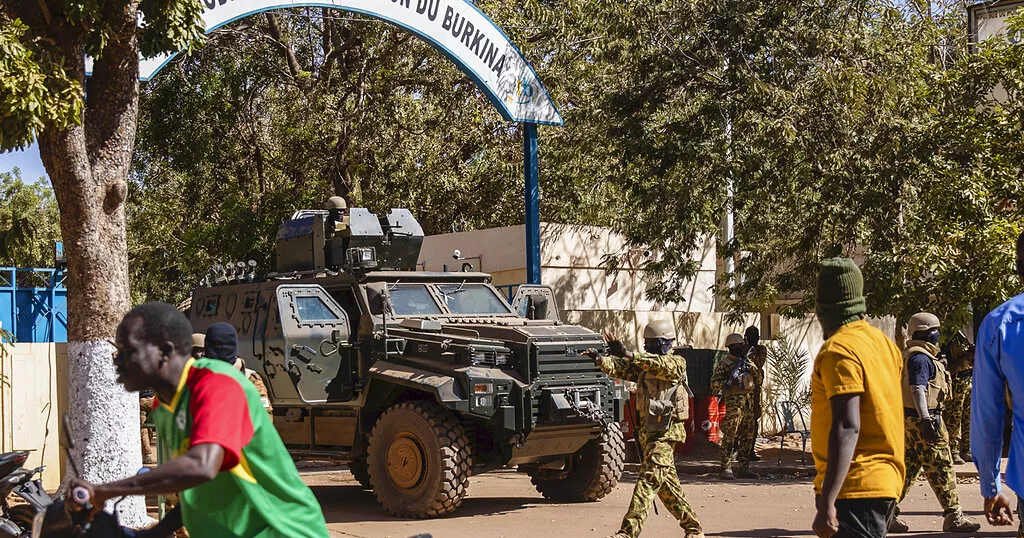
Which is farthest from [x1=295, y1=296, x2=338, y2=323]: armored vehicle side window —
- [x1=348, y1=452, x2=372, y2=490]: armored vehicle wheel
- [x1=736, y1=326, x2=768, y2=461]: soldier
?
[x1=736, y1=326, x2=768, y2=461]: soldier

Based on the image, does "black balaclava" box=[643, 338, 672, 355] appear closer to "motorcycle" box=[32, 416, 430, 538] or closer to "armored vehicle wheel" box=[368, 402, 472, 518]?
"armored vehicle wheel" box=[368, 402, 472, 518]

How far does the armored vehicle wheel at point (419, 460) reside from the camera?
1009cm

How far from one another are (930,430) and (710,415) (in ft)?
22.0

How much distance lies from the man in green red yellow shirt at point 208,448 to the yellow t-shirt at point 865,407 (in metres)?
1.97

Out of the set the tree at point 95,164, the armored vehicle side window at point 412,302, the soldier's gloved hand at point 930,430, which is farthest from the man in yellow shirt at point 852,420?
the armored vehicle side window at point 412,302

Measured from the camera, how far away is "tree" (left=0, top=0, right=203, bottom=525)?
857 centimetres

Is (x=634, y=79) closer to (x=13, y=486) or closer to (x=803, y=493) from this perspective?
(x=803, y=493)

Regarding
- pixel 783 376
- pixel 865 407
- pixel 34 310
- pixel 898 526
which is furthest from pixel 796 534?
pixel 34 310

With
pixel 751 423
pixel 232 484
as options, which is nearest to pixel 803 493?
pixel 751 423

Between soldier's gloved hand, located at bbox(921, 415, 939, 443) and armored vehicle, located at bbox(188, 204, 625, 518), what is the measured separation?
2894 mm

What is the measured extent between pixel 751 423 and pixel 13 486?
8.59m

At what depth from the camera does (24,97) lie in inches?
313

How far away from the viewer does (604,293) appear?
18984 millimetres

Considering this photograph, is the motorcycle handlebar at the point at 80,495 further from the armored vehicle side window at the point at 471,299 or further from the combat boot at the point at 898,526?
the armored vehicle side window at the point at 471,299
